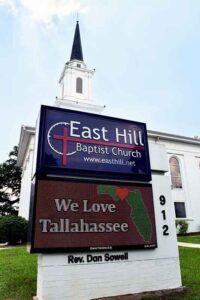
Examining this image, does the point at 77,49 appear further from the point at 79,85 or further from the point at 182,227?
the point at 182,227

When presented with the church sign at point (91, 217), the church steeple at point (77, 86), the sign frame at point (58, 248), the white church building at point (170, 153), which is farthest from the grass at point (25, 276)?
the church steeple at point (77, 86)

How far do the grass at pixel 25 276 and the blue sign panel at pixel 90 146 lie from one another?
2.57 meters

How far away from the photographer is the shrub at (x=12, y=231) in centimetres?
1402

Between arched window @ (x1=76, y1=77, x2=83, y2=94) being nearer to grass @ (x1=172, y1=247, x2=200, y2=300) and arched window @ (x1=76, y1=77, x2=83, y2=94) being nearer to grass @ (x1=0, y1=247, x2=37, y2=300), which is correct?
grass @ (x1=0, y1=247, x2=37, y2=300)

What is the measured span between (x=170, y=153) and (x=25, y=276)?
21.3 metres

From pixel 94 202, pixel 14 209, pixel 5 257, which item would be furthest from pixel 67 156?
pixel 14 209

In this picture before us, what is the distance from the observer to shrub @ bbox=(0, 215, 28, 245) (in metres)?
14.0

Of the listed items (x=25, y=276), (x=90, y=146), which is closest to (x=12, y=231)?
(x=25, y=276)

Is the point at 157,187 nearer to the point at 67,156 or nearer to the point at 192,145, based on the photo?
the point at 67,156

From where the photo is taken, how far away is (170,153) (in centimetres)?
2594

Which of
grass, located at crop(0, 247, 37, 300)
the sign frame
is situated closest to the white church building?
grass, located at crop(0, 247, 37, 300)

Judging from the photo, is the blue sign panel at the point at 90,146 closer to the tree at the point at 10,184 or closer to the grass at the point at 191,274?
the grass at the point at 191,274

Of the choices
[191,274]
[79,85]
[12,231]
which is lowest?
[191,274]

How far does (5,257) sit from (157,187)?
6719mm
